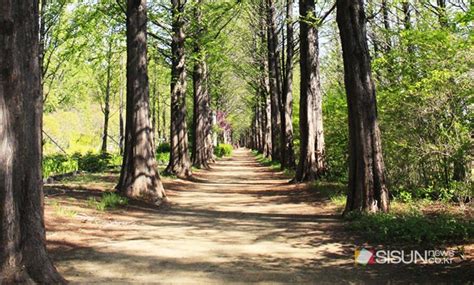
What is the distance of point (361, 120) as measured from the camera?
30.7ft

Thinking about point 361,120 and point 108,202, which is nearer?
point 361,120

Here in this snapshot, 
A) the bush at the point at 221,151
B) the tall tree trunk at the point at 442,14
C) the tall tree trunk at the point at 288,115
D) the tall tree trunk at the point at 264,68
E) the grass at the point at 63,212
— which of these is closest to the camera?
the grass at the point at 63,212

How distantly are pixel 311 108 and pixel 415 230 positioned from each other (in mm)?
9955

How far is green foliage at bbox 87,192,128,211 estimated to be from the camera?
1023 cm

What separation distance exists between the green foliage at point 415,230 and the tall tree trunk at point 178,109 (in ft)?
42.7

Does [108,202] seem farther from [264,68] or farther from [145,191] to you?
[264,68]

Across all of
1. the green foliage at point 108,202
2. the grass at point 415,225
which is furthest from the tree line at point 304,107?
the green foliage at point 108,202

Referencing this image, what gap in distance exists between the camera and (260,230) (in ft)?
28.1

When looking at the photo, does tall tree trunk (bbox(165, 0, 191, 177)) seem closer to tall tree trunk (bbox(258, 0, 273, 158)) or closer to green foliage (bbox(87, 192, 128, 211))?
tall tree trunk (bbox(258, 0, 273, 158))

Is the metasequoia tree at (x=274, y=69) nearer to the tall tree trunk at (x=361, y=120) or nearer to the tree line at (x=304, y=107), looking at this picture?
the tree line at (x=304, y=107)

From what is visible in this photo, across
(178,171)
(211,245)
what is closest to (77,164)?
(178,171)

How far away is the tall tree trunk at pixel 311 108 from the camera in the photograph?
16.4 meters

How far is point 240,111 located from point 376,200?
220 feet

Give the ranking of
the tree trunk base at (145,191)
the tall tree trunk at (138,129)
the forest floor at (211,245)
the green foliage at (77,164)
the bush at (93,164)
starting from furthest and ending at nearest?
the bush at (93,164)
the green foliage at (77,164)
the tall tree trunk at (138,129)
the tree trunk base at (145,191)
the forest floor at (211,245)
